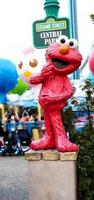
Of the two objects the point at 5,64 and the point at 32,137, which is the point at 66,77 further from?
the point at 32,137

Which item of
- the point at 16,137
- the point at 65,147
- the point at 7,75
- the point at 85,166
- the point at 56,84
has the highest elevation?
the point at 7,75

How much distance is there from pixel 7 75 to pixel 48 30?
277 cm

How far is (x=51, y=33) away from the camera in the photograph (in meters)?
7.84

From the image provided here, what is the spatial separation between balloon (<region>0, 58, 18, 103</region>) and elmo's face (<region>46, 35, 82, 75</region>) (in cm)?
637

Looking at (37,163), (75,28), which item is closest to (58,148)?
(37,163)

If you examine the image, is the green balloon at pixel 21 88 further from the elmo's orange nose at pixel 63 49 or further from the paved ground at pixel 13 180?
the elmo's orange nose at pixel 63 49

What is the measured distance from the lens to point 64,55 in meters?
4.03

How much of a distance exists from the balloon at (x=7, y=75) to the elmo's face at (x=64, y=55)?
6371mm

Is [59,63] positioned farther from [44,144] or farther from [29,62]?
[29,62]

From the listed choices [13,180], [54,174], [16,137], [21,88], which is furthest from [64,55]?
[21,88]

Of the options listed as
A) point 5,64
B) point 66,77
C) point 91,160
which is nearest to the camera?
point 66,77

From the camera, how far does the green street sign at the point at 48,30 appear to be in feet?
25.5

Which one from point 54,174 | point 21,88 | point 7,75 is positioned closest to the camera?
point 54,174

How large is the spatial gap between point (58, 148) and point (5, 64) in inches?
268
